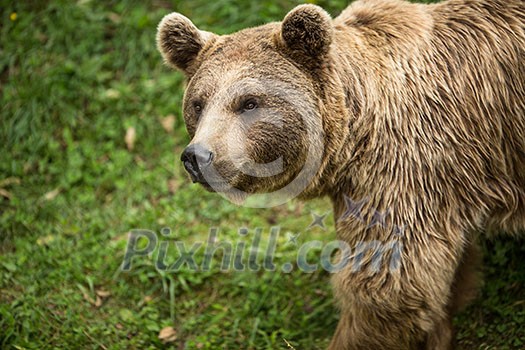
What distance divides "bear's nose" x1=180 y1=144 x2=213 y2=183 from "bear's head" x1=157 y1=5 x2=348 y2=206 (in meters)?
0.01

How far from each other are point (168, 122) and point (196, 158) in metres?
3.19

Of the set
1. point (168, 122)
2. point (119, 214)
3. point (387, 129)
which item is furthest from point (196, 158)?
point (168, 122)

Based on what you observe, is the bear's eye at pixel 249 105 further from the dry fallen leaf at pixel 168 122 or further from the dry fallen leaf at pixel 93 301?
the dry fallen leaf at pixel 168 122

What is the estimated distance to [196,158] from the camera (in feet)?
12.6

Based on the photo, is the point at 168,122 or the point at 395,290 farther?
the point at 168,122

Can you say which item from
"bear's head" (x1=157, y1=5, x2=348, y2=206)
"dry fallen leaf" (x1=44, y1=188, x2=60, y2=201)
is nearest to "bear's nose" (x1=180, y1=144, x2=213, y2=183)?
"bear's head" (x1=157, y1=5, x2=348, y2=206)

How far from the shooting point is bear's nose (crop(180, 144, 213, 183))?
3.85 meters

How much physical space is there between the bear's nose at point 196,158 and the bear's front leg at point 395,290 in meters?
1.13

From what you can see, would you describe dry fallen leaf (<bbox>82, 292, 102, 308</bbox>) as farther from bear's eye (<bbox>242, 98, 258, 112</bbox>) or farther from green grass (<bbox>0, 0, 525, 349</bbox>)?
bear's eye (<bbox>242, 98, 258, 112</bbox>)

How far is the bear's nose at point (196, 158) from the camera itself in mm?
3852

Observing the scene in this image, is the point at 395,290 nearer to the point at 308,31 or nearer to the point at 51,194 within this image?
the point at 308,31

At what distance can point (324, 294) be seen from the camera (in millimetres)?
5629

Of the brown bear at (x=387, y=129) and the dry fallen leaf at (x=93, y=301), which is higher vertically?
the brown bear at (x=387, y=129)

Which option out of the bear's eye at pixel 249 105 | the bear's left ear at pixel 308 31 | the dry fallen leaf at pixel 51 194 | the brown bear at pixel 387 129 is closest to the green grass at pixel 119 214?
the dry fallen leaf at pixel 51 194
